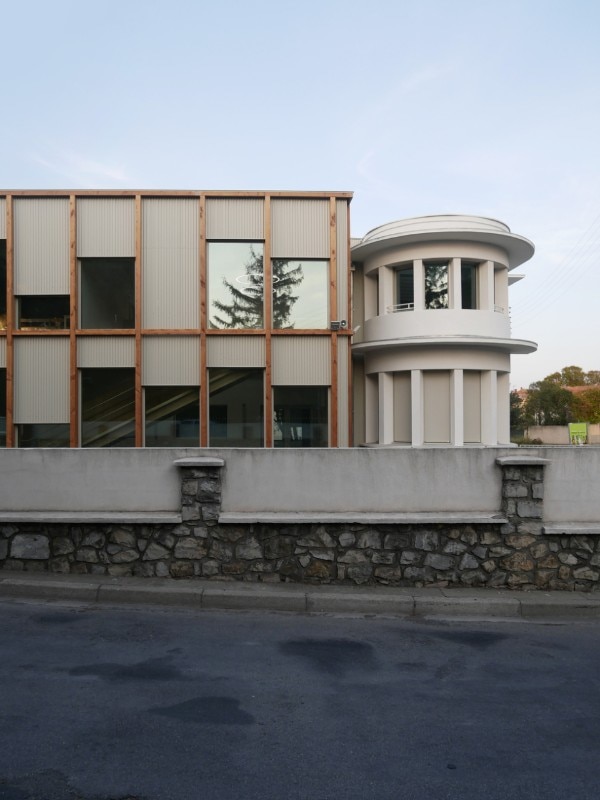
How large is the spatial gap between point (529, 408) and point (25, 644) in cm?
6775

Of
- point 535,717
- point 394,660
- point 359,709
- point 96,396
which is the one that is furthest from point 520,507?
point 96,396

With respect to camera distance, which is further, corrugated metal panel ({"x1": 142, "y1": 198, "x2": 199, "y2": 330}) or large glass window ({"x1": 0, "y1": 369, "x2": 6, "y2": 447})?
corrugated metal panel ({"x1": 142, "y1": 198, "x2": 199, "y2": 330})

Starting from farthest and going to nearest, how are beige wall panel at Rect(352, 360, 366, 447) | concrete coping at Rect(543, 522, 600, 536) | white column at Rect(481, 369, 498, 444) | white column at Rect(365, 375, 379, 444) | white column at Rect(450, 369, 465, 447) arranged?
beige wall panel at Rect(352, 360, 366, 447)
white column at Rect(365, 375, 379, 444)
white column at Rect(481, 369, 498, 444)
white column at Rect(450, 369, 465, 447)
concrete coping at Rect(543, 522, 600, 536)

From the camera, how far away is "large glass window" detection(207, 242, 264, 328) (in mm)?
15852

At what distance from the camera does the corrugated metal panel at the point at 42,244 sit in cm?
1561

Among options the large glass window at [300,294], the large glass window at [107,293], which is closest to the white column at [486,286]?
the large glass window at [300,294]

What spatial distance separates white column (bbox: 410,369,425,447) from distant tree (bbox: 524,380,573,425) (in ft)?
159

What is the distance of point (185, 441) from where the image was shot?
51.0ft

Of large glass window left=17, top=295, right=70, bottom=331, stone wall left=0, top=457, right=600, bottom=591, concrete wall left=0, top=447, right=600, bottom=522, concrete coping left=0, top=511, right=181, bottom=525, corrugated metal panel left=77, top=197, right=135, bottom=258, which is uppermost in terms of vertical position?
corrugated metal panel left=77, top=197, right=135, bottom=258

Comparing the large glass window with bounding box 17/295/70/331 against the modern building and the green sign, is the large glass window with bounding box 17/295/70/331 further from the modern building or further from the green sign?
the green sign

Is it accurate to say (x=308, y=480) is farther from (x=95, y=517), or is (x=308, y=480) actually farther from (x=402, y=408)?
(x=402, y=408)

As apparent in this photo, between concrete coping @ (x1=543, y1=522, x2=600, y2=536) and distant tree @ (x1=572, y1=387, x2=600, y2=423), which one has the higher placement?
distant tree @ (x1=572, y1=387, x2=600, y2=423)

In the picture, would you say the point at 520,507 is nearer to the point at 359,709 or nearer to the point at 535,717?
the point at 535,717

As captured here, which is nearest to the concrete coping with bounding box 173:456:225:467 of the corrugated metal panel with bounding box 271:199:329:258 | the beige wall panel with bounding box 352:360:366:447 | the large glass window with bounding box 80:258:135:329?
the large glass window with bounding box 80:258:135:329
